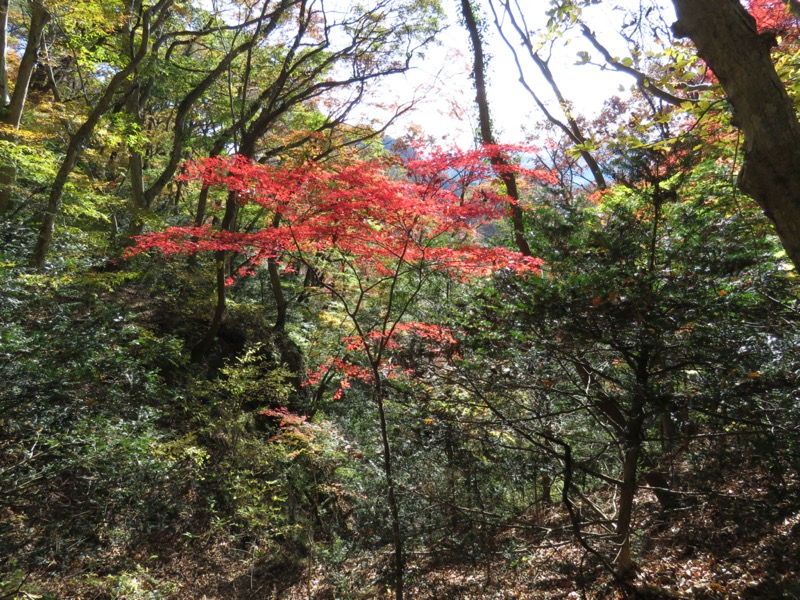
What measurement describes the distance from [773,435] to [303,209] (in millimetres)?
4704

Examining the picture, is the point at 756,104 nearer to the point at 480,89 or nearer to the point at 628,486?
the point at 628,486

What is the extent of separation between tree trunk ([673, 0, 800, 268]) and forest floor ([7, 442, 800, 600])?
1.52 meters

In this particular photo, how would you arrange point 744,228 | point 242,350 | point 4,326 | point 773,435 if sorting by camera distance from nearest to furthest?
point 773,435 → point 744,228 → point 4,326 → point 242,350

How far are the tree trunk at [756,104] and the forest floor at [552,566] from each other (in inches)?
59.7

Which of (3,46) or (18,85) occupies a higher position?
(3,46)

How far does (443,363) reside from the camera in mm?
4289

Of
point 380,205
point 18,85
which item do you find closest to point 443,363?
point 380,205

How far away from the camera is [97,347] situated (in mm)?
4410

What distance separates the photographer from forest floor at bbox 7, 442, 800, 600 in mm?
3002

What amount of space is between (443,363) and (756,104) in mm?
3143

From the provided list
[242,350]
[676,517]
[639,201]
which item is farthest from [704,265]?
[242,350]

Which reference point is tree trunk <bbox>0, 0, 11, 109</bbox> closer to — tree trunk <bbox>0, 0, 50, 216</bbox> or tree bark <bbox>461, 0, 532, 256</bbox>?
tree trunk <bbox>0, 0, 50, 216</bbox>

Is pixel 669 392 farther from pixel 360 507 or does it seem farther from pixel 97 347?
pixel 360 507

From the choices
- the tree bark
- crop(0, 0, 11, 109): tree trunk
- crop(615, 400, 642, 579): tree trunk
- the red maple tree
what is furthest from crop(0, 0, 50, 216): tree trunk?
crop(615, 400, 642, 579): tree trunk
